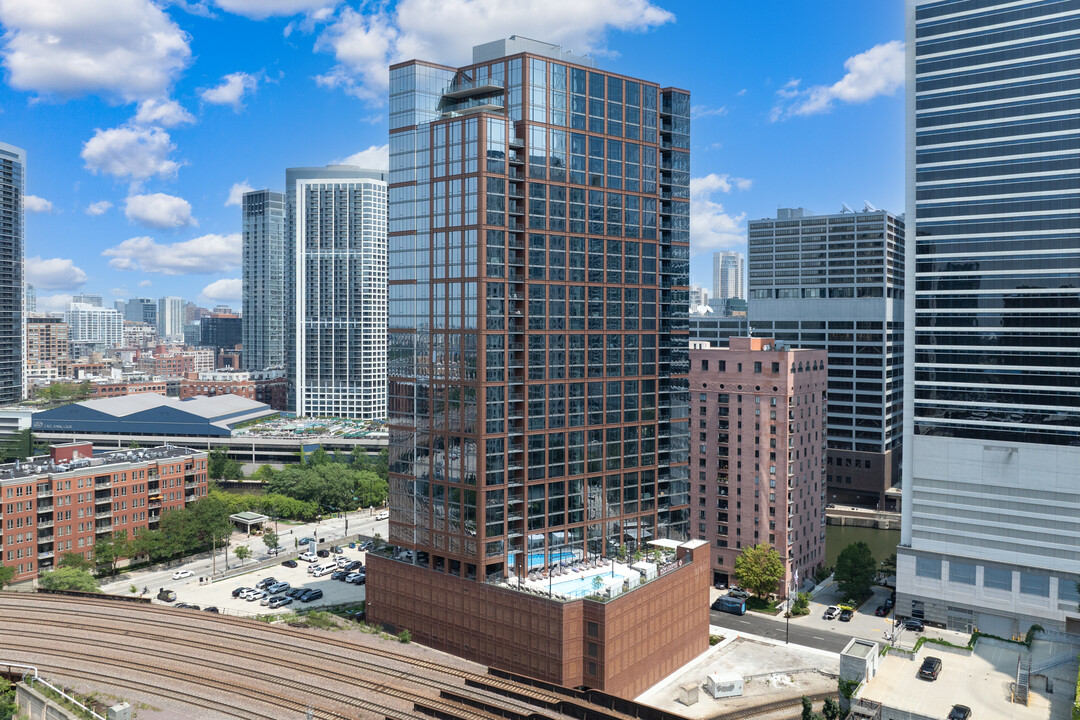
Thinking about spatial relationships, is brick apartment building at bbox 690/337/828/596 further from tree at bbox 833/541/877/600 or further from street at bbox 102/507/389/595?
street at bbox 102/507/389/595

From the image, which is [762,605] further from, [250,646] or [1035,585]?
[250,646]

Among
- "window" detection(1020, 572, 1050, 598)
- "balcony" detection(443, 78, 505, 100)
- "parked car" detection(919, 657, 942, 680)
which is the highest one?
"balcony" detection(443, 78, 505, 100)

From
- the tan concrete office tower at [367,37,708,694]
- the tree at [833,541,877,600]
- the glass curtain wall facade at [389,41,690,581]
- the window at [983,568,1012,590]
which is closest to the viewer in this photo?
the tan concrete office tower at [367,37,708,694]

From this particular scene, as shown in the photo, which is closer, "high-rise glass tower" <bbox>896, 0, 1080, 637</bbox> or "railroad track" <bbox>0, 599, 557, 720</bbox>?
"railroad track" <bbox>0, 599, 557, 720</bbox>

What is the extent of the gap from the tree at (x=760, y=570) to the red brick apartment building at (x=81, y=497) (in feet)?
269

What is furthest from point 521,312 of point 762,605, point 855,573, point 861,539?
point 861,539

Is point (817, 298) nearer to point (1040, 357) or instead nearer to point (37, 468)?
point (1040, 357)

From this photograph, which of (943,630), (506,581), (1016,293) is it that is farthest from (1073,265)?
(506,581)

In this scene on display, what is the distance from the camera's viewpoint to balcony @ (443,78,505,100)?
76188mm

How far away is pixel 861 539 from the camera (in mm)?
136000

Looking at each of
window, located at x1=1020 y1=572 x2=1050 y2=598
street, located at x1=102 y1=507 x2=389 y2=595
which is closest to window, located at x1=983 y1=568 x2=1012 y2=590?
window, located at x1=1020 y1=572 x2=1050 y2=598

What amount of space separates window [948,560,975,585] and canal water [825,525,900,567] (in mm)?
34028

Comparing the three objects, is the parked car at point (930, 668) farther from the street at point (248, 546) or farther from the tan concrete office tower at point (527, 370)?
the street at point (248, 546)

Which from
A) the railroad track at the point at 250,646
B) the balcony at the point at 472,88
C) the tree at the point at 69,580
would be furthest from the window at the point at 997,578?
the tree at the point at 69,580
